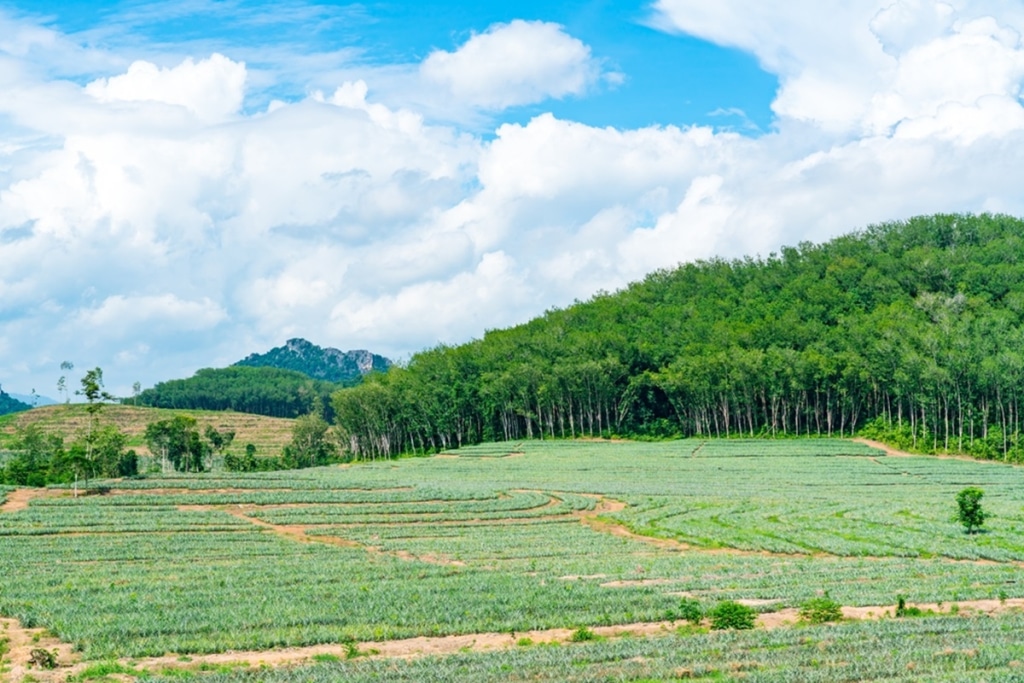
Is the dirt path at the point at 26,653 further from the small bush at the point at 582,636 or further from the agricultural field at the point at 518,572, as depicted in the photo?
the small bush at the point at 582,636

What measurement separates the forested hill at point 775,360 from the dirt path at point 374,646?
7475 cm

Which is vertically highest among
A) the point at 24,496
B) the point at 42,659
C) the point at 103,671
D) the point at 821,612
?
the point at 24,496

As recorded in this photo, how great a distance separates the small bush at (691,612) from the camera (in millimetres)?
26830

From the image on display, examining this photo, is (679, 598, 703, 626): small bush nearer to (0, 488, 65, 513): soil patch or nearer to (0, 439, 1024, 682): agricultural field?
(0, 439, 1024, 682): agricultural field

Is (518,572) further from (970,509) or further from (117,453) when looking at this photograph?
(117,453)

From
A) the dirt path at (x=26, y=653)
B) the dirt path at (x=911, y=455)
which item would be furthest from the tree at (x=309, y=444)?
the dirt path at (x=26, y=653)

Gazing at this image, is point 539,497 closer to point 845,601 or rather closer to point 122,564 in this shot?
point 122,564

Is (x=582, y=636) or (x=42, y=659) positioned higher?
(x=42, y=659)

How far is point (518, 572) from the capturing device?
36094 millimetres

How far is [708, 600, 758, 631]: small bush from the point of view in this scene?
26.0 meters

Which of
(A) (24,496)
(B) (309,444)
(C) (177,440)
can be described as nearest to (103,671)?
(A) (24,496)

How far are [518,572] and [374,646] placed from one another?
38.3ft

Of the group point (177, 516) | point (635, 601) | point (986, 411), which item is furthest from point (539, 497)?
point (986, 411)

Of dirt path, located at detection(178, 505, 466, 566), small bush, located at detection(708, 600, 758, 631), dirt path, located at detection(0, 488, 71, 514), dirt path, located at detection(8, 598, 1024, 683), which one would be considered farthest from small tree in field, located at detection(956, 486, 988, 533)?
dirt path, located at detection(0, 488, 71, 514)
